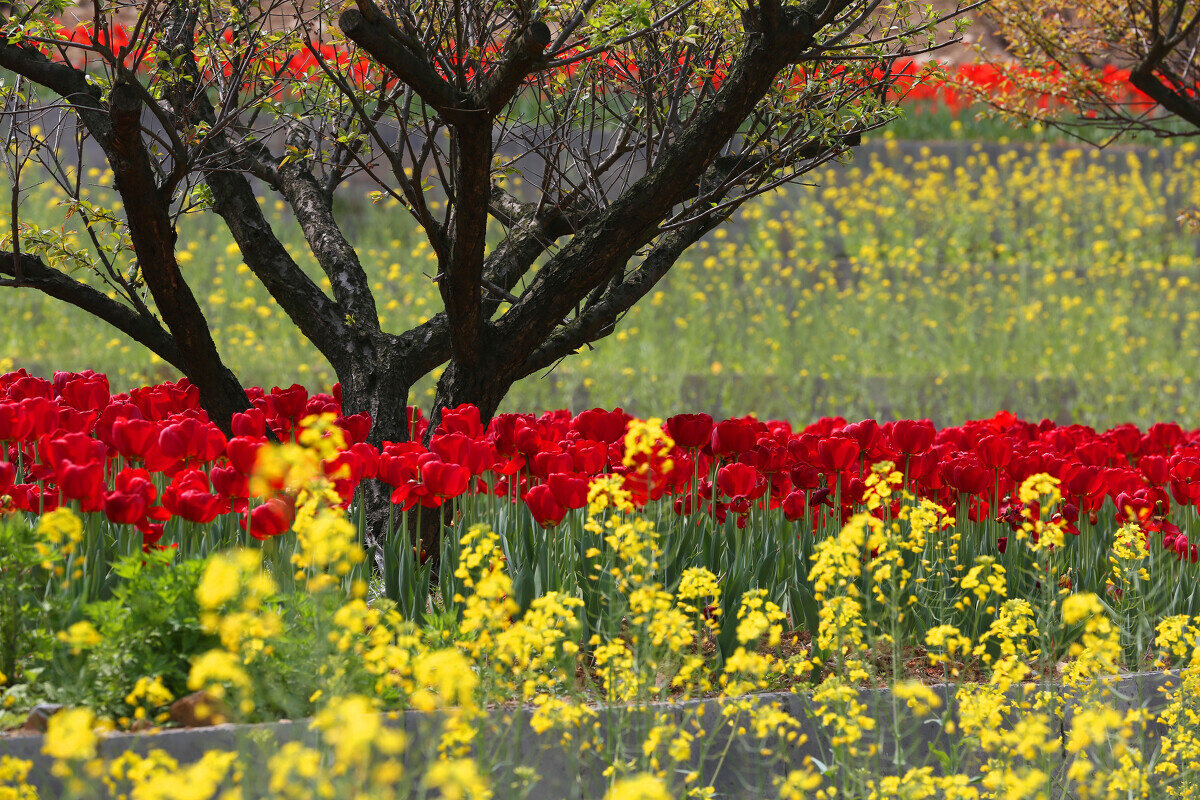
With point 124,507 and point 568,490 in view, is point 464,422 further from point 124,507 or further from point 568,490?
point 124,507

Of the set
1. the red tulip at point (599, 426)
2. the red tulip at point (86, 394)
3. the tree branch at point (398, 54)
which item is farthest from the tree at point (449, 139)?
the red tulip at point (599, 426)

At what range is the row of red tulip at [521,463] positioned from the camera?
2.30 meters

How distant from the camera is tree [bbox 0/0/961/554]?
2695 mm

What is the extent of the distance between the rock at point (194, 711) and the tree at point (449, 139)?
123 centimetres

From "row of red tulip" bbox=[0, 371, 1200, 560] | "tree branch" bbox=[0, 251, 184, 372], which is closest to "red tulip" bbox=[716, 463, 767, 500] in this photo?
"row of red tulip" bbox=[0, 371, 1200, 560]

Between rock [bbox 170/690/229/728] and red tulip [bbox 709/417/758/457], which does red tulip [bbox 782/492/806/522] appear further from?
rock [bbox 170/690/229/728]

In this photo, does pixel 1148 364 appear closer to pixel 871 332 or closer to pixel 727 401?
pixel 871 332

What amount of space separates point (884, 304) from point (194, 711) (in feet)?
27.2

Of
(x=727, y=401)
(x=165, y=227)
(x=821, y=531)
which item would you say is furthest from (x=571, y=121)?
(x=727, y=401)

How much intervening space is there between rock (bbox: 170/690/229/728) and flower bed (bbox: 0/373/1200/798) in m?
0.01

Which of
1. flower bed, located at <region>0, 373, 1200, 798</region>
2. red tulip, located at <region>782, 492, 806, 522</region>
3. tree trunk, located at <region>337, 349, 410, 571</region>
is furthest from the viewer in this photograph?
tree trunk, located at <region>337, 349, 410, 571</region>

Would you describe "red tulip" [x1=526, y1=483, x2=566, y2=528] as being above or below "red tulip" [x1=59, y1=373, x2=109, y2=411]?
below

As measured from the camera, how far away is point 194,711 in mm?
1959

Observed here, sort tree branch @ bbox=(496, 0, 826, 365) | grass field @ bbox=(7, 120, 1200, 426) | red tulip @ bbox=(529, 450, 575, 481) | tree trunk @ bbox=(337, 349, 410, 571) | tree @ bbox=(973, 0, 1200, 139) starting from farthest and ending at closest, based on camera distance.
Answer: grass field @ bbox=(7, 120, 1200, 426) → tree @ bbox=(973, 0, 1200, 139) → tree trunk @ bbox=(337, 349, 410, 571) → tree branch @ bbox=(496, 0, 826, 365) → red tulip @ bbox=(529, 450, 575, 481)
